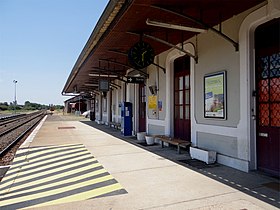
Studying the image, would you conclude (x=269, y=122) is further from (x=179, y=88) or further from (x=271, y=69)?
(x=179, y=88)

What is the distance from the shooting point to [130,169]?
5.60 meters

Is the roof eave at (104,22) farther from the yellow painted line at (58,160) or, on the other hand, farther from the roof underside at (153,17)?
the yellow painted line at (58,160)

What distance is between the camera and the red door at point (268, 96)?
486cm

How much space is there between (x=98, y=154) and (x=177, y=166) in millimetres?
2554

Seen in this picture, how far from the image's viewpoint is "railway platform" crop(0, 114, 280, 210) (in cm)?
367

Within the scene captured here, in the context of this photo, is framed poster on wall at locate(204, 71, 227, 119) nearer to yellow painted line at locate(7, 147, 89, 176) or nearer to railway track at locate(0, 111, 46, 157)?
yellow painted line at locate(7, 147, 89, 176)

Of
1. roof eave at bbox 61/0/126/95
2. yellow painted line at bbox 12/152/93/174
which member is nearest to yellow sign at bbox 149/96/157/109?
roof eave at bbox 61/0/126/95

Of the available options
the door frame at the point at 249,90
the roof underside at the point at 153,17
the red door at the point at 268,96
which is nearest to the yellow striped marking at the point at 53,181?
the door frame at the point at 249,90

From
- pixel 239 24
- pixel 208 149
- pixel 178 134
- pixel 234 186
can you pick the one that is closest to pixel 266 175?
pixel 234 186

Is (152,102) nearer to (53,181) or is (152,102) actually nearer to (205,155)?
(205,155)

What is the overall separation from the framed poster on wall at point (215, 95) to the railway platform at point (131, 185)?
1.28 meters

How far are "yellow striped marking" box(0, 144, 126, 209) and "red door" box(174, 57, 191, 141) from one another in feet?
10.2

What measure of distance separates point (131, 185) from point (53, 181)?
1.52 meters

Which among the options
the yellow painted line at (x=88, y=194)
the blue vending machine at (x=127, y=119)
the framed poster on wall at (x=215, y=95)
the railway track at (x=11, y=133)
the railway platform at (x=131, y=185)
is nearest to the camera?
the railway platform at (x=131, y=185)
